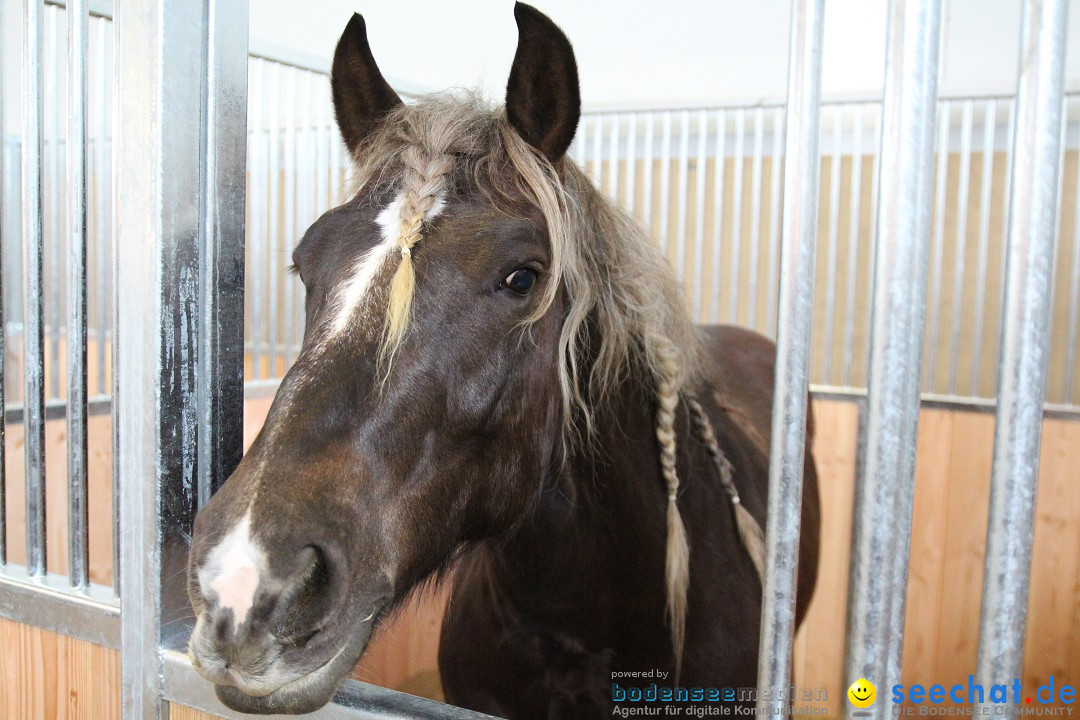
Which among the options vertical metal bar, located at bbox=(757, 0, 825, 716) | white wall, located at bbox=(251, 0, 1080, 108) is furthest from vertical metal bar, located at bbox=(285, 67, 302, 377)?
vertical metal bar, located at bbox=(757, 0, 825, 716)

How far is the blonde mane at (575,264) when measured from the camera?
42.7 inches

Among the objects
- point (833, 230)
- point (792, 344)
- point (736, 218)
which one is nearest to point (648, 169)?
point (736, 218)

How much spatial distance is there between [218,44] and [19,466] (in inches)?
82.8

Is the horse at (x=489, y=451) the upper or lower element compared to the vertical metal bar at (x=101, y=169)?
lower

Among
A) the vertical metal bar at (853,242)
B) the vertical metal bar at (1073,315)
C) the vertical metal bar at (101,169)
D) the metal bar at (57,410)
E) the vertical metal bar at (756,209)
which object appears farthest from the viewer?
the vertical metal bar at (756,209)

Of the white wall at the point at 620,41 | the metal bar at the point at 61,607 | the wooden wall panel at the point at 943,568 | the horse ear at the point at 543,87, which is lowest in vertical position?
the wooden wall panel at the point at 943,568

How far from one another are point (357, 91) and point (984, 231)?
2646 mm

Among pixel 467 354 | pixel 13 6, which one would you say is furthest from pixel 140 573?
pixel 13 6

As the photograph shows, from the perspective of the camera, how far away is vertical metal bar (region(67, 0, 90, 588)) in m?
1.18

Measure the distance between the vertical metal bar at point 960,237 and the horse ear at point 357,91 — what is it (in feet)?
8.27

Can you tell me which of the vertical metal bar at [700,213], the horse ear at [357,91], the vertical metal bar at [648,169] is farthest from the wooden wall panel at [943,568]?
the horse ear at [357,91]

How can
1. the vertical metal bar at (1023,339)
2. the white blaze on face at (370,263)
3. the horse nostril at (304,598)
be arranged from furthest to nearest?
the white blaze on face at (370,263) < the horse nostril at (304,598) < the vertical metal bar at (1023,339)

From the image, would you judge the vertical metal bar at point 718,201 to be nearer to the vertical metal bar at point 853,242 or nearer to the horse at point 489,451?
the vertical metal bar at point 853,242

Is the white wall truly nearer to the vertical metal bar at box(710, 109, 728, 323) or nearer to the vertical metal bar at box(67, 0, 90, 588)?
the vertical metal bar at box(710, 109, 728, 323)
